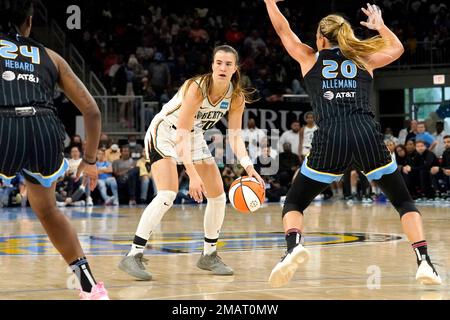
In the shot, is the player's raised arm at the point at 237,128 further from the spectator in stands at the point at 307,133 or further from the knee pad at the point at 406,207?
the spectator in stands at the point at 307,133

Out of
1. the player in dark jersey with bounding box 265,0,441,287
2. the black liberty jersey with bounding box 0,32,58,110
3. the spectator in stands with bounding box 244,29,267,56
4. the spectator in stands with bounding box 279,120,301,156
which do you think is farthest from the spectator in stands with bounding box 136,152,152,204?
the black liberty jersey with bounding box 0,32,58,110

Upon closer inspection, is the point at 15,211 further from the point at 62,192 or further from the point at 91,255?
the point at 91,255

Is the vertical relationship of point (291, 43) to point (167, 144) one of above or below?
above

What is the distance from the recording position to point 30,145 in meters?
4.51

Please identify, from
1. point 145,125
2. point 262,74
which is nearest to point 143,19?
point 262,74

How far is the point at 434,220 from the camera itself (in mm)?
11984

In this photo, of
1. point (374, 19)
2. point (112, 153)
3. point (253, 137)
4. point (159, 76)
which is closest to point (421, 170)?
point (253, 137)

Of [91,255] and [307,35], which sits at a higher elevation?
[307,35]

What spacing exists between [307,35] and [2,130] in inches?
843

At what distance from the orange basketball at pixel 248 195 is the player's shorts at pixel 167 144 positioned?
401mm

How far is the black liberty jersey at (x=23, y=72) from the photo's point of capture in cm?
454

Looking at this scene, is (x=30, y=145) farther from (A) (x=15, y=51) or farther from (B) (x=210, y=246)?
(B) (x=210, y=246)

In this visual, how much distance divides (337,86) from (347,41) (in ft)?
1.06

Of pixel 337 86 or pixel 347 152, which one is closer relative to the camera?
pixel 347 152
